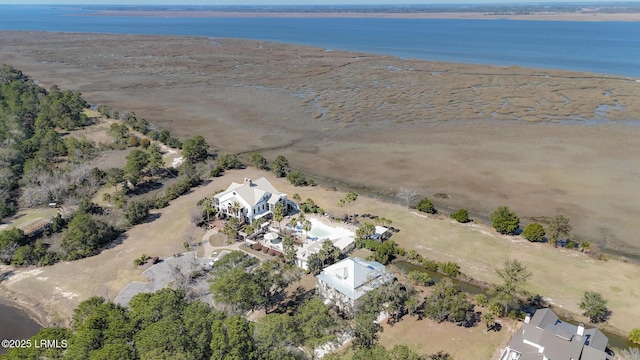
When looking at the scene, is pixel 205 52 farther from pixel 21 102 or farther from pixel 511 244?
pixel 511 244

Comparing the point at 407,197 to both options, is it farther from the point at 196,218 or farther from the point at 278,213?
the point at 196,218

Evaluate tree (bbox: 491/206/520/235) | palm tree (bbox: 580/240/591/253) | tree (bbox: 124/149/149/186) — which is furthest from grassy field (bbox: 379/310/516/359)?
tree (bbox: 124/149/149/186)

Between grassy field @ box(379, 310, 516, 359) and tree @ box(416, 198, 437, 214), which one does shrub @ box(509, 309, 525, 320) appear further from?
tree @ box(416, 198, 437, 214)

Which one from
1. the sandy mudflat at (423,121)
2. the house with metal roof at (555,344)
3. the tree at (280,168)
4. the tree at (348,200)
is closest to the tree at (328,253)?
the tree at (348,200)

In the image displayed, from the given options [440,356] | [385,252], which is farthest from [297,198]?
[440,356]

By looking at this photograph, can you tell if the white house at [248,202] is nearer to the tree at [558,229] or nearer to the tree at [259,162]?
the tree at [259,162]

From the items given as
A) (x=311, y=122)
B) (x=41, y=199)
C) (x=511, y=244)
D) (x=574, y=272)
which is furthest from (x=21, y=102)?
(x=574, y=272)

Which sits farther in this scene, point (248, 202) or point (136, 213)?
point (136, 213)
